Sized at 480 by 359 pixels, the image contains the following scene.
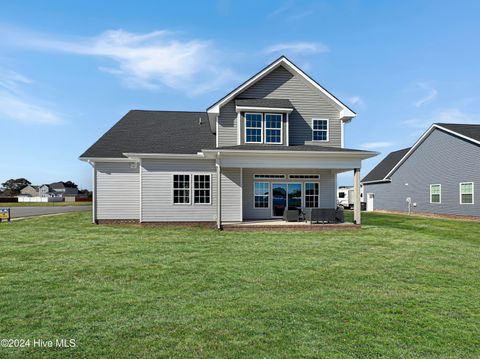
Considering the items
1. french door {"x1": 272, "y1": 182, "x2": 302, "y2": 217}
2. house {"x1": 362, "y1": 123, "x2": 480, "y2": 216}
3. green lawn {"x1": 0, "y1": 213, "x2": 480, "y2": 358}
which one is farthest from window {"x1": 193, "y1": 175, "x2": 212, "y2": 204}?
house {"x1": 362, "y1": 123, "x2": 480, "y2": 216}

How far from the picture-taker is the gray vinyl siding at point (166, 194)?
1595 cm

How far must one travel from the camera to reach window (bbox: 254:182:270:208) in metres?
17.7

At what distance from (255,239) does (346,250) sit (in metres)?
3.57

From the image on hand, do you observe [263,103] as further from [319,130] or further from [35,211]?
[35,211]

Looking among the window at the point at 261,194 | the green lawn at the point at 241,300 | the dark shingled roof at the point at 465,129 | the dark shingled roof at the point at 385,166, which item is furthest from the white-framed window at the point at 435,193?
the green lawn at the point at 241,300

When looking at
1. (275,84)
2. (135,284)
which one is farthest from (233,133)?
(135,284)

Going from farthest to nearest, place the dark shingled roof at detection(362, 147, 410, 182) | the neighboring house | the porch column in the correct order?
the neighboring house < the dark shingled roof at detection(362, 147, 410, 182) < the porch column

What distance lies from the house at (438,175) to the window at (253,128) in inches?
655

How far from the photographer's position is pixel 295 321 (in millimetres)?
4574

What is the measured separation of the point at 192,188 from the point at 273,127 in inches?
219

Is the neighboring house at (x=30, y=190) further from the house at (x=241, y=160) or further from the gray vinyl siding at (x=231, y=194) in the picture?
the gray vinyl siding at (x=231, y=194)

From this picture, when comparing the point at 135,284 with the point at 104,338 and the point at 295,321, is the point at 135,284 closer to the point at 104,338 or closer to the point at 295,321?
the point at 104,338

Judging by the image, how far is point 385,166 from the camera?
35.7 m

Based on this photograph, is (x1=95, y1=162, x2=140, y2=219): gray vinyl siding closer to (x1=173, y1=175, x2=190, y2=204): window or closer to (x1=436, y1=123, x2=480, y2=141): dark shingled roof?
(x1=173, y1=175, x2=190, y2=204): window
